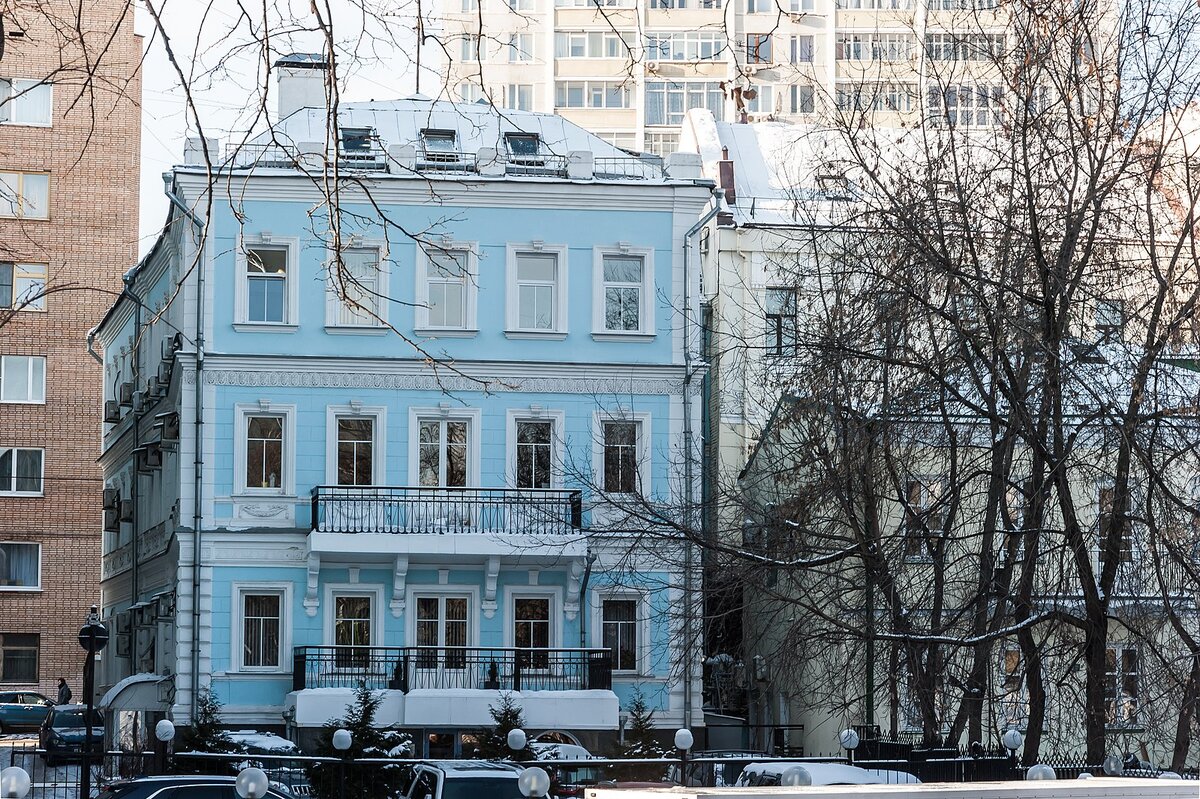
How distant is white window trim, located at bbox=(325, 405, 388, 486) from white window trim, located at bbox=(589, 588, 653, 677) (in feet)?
14.8

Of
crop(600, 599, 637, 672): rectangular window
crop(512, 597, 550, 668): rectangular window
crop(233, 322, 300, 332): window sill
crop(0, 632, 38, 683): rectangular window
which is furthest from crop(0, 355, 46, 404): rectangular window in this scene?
crop(600, 599, 637, 672): rectangular window

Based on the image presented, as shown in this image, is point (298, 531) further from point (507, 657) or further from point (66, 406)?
point (66, 406)

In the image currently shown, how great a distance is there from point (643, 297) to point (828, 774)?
639 inches

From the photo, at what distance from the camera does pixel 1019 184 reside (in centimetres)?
1538

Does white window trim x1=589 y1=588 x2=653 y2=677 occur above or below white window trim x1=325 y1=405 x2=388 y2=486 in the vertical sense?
below

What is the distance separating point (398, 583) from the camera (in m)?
29.9

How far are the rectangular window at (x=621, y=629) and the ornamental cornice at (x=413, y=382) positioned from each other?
4.01m

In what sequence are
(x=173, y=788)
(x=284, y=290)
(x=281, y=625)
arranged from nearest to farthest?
(x=173, y=788) → (x=281, y=625) → (x=284, y=290)

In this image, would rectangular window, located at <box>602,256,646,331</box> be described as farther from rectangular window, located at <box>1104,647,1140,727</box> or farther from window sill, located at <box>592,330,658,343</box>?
rectangular window, located at <box>1104,647,1140,727</box>

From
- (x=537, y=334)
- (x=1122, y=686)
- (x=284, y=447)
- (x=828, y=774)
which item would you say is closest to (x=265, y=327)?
(x=284, y=447)

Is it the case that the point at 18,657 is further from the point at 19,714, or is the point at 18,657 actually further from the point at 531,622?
the point at 531,622

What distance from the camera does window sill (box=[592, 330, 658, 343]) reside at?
3148 cm

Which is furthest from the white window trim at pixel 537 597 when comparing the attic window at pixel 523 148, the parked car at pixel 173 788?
the parked car at pixel 173 788

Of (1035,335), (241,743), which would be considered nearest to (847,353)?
(1035,335)
